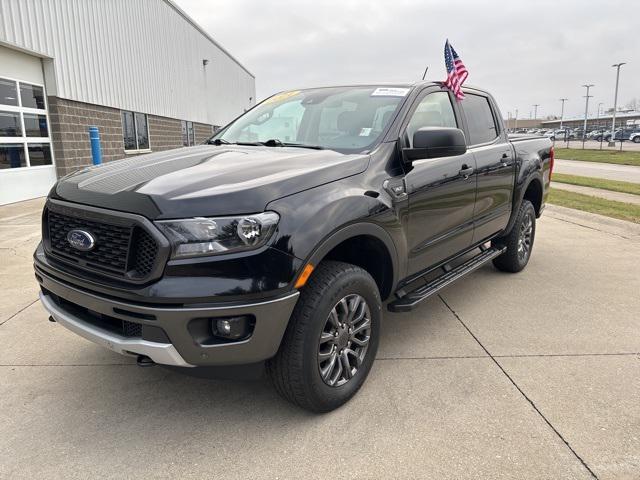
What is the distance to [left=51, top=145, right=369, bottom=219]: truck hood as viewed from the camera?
Answer: 2225mm

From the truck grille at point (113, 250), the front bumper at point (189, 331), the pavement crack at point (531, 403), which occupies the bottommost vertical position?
the pavement crack at point (531, 403)

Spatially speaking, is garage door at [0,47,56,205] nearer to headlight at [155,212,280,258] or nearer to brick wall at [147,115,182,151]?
brick wall at [147,115,182,151]

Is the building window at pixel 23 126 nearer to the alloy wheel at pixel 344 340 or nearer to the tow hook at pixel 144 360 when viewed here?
the tow hook at pixel 144 360

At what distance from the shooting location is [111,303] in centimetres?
228

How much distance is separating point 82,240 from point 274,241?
3.20 ft

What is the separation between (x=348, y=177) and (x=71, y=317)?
1655mm

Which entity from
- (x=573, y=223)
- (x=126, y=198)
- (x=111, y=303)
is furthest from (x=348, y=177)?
(x=573, y=223)

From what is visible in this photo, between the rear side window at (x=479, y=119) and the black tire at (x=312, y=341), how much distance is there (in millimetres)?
2188

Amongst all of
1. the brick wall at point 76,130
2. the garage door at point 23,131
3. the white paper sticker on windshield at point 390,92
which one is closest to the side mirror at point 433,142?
the white paper sticker on windshield at point 390,92

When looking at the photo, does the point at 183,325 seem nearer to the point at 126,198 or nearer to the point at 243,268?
the point at 243,268

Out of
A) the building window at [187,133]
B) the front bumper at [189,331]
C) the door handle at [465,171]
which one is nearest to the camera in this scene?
the front bumper at [189,331]

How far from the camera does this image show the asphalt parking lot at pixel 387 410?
231 cm

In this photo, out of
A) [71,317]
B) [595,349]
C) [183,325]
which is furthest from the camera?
[595,349]

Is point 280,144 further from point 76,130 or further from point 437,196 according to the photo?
point 76,130
